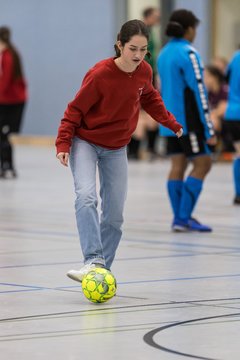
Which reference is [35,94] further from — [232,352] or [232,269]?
[232,352]

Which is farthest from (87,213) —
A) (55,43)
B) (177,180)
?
(55,43)

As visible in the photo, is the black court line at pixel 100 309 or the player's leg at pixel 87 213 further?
the player's leg at pixel 87 213

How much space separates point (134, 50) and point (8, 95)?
1090 cm

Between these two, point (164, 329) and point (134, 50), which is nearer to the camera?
point (164, 329)

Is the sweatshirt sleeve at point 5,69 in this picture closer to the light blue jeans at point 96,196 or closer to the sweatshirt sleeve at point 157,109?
the sweatshirt sleeve at point 157,109

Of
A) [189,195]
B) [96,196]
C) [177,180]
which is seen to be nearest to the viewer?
[96,196]

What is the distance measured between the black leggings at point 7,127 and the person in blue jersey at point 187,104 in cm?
698

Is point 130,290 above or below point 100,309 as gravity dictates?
below

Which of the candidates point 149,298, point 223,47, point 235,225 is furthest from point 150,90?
point 223,47

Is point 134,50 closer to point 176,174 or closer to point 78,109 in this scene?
point 78,109

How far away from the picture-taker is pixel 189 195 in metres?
10.9

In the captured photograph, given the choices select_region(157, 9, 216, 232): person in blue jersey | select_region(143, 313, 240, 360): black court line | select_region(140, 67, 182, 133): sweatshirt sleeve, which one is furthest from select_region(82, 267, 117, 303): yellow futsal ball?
select_region(157, 9, 216, 232): person in blue jersey

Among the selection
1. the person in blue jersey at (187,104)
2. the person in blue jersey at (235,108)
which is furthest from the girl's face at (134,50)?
the person in blue jersey at (235,108)

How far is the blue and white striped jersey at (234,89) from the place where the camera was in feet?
44.5
